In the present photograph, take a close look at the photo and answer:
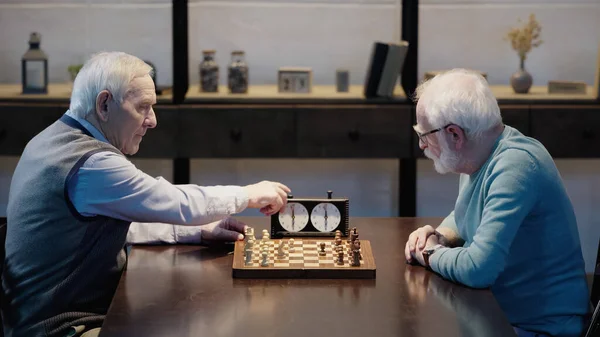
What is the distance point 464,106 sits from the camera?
2.63 metres

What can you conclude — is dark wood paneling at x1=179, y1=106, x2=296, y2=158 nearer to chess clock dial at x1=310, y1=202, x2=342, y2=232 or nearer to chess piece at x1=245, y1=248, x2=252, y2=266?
chess clock dial at x1=310, y1=202, x2=342, y2=232

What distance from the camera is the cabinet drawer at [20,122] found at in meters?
4.98

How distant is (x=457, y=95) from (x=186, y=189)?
0.79 metres

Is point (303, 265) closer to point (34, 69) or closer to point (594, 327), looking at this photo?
point (594, 327)

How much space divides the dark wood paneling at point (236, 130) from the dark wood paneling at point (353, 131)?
0.08 meters

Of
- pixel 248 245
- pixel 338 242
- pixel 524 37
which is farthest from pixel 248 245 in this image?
pixel 524 37

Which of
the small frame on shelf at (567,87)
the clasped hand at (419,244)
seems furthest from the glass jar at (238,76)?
the clasped hand at (419,244)

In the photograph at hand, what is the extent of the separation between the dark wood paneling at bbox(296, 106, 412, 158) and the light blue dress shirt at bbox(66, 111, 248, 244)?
2.16m

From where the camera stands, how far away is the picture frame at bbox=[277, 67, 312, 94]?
5117 mm

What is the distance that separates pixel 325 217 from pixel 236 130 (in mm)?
2085

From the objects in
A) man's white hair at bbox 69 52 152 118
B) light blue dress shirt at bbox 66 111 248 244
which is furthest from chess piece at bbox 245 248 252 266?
man's white hair at bbox 69 52 152 118

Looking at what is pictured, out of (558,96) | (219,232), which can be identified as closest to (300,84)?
(558,96)

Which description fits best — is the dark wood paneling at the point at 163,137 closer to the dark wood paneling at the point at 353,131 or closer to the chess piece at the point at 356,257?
the dark wood paneling at the point at 353,131

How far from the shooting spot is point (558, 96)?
5.11 metres
